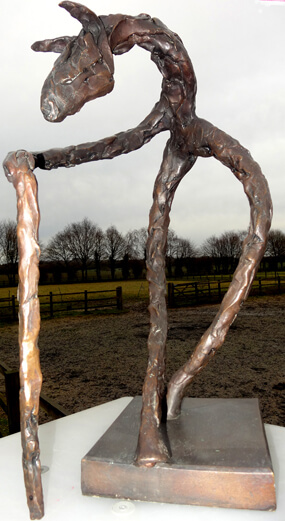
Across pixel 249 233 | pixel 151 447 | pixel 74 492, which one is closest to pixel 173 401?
pixel 151 447

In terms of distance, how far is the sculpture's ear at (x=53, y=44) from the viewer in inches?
40.4

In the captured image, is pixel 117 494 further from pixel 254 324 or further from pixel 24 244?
pixel 254 324

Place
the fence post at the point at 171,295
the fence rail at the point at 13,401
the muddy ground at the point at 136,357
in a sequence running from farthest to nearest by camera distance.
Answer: the fence post at the point at 171,295, the muddy ground at the point at 136,357, the fence rail at the point at 13,401

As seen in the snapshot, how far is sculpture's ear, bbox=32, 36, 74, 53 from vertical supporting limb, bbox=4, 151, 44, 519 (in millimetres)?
300

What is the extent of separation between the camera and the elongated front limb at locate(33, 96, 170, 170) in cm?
121

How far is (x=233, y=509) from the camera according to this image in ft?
3.40

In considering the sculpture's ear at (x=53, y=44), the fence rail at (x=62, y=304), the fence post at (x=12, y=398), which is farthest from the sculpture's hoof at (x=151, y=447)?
the fence rail at (x=62, y=304)

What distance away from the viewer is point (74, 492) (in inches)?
44.8

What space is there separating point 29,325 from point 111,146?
25.2 inches

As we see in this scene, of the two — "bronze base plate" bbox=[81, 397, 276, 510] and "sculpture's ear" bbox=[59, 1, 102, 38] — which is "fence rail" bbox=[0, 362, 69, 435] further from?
"sculpture's ear" bbox=[59, 1, 102, 38]

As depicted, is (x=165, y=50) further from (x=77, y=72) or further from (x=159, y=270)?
(x=159, y=270)

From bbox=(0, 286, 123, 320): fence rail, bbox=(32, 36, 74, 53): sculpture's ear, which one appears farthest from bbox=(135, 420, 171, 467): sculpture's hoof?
bbox=(0, 286, 123, 320): fence rail

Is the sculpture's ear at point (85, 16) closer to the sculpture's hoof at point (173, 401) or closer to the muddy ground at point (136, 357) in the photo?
the sculpture's hoof at point (173, 401)

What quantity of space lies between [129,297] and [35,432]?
12221mm
